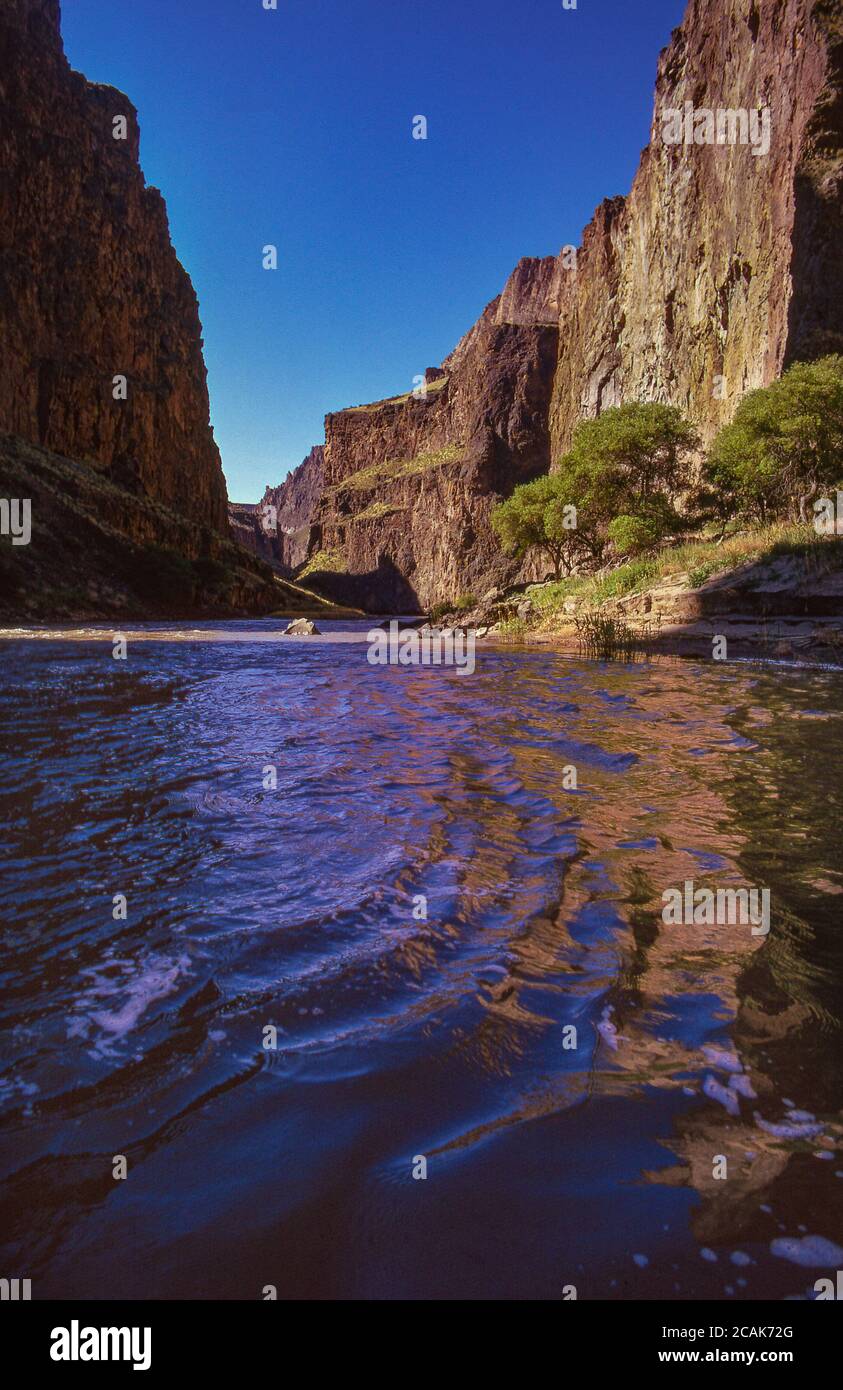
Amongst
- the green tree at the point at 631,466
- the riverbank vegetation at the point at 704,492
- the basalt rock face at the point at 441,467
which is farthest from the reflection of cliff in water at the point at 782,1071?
the basalt rock face at the point at 441,467

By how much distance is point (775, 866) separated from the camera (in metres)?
3.90

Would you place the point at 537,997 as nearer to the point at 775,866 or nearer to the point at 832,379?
the point at 775,866

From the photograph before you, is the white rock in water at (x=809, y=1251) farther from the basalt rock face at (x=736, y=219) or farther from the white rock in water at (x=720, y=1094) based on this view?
the basalt rock face at (x=736, y=219)

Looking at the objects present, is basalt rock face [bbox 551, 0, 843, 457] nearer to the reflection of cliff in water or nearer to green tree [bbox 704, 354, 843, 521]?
green tree [bbox 704, 354, 843, 521]

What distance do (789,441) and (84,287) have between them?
75.6 meters

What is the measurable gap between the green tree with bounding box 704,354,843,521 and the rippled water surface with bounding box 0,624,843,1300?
28113mm

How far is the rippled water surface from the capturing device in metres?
1.60

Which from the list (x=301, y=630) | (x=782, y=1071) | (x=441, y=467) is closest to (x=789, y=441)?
(x=301, y=630)

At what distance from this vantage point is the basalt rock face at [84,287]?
6938 cm

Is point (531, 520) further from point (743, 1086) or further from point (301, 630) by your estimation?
point (743, 1086)

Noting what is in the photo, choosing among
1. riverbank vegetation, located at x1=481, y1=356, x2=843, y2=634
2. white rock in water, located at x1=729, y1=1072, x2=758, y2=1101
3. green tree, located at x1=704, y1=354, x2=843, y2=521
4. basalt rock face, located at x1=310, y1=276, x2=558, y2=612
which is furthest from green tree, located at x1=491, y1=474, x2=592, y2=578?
basalt rock face, located at x1=310, y1=276, x2=558, y2=612

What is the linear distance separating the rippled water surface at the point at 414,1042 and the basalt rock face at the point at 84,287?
71683 millimetres
